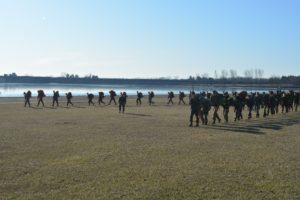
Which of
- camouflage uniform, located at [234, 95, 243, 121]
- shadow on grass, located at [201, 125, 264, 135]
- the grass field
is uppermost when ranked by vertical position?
camouflage uniform, located at [234, 95, 243, 121]

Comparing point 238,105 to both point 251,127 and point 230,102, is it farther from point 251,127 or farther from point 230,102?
point 251,127

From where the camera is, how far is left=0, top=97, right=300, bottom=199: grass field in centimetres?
1191

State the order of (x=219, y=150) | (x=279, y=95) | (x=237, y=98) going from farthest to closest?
(x=279, y=95), (x=237, y=98), (x=219, y=150)

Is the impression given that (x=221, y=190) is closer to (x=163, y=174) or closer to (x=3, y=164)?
(x=163, y=174)

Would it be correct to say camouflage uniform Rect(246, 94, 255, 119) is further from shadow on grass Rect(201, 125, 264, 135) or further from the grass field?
the grass field

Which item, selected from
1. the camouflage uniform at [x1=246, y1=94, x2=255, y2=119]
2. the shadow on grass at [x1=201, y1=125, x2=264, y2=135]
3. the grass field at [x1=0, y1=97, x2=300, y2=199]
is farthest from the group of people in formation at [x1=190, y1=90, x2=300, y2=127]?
the grass field at [x1=0, y1=97, x2=300, y2=199]

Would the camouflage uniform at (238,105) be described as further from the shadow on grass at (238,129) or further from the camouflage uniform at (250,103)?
the shadow on grass at (238,129)

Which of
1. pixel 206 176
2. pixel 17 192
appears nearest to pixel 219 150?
pixel 206 176

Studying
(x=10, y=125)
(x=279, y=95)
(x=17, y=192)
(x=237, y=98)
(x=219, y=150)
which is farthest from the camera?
(x=279, y=95)

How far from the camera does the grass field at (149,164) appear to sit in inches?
469

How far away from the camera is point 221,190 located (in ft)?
39.3

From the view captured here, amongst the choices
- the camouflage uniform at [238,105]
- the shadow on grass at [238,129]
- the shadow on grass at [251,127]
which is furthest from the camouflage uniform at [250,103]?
the shadow on grass at [238,129]

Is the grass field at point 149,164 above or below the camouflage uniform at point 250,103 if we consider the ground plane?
below

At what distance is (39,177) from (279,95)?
98.4 ft
